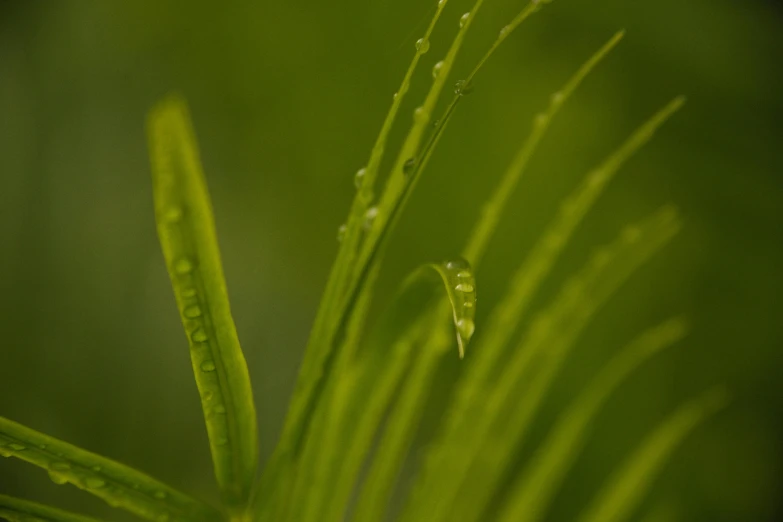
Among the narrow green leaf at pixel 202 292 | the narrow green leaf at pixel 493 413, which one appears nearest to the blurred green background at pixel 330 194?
the narrow green leaf at pixel 493 413

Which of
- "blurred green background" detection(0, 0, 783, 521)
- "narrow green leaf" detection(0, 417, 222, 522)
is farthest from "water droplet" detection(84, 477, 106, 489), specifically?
"blurred green background" detection(0, 0, 783, 521)

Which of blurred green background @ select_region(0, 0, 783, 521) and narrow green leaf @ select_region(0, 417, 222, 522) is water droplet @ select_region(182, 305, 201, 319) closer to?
narrow green leaf @ select_region(0, 417, 222, 522)

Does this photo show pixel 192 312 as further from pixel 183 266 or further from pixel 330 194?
pixel 330 194

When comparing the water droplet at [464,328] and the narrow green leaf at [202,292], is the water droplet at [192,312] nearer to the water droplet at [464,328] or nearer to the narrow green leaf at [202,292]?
the narrow green leaf at [202,292]

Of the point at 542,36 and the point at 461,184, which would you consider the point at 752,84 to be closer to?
the point at 542,36

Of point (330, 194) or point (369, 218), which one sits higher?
point (330, 194)

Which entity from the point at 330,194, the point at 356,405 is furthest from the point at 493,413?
the point at 330,194

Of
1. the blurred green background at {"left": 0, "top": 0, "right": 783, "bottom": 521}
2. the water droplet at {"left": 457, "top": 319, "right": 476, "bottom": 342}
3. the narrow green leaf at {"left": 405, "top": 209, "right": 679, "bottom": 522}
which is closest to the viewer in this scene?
the water droplet at {"left": 457, "top": 319, "right": 476, "bottom": 342}
